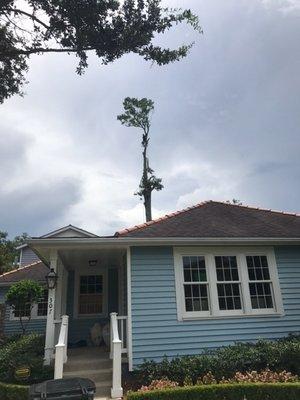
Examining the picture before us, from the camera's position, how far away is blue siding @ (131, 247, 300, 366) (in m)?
8.88

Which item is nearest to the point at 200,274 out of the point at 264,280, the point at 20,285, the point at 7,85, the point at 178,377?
the point at 264,280

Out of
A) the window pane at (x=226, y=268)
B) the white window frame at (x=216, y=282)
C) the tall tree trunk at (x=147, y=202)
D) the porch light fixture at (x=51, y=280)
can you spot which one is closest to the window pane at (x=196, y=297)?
the white window frame at (x=216, y=282)

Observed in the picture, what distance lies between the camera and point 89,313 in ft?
41.1

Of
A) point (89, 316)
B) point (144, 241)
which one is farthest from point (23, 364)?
point (89, 316)

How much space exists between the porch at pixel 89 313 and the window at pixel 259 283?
359cm

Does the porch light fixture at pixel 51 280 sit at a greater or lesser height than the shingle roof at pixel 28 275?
lesser

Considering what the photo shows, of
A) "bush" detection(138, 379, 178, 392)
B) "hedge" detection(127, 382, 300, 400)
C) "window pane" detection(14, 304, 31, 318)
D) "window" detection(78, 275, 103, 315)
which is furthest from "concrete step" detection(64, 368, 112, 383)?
"window pane" detection(14, 304, 31, 318)

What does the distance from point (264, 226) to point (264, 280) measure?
1819mm

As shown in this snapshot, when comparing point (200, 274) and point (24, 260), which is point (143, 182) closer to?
point (24, 260)

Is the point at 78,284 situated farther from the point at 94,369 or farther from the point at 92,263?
the point at 94,369

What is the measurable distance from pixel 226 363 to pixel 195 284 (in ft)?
7.09

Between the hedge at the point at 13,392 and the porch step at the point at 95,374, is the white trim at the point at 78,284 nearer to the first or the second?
the porch step at the point at 95,374

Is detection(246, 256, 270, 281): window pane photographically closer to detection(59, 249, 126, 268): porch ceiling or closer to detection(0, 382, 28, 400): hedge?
detection(59, 249, 126, 268): porch ceiling

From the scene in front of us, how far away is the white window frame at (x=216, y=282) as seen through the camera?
30.9ft
